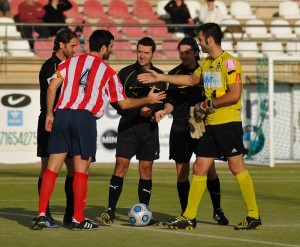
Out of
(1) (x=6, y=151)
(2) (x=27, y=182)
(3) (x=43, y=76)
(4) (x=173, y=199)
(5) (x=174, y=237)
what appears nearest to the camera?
(5) (x=174, y=237)

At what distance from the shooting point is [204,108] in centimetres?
1080

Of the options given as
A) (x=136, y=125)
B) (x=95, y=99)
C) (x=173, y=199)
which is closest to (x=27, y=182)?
(x=173, y=199)

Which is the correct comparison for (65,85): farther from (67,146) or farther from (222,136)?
(222,136)

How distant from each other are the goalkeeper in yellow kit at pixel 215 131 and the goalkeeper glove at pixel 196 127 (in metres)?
0.04

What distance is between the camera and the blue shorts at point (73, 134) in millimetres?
10617

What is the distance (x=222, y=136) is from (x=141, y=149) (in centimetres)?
142

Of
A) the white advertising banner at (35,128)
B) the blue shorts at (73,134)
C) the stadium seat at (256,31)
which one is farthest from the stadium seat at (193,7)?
the blue shorts at (73,134)

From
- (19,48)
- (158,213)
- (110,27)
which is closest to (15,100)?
(19,48)

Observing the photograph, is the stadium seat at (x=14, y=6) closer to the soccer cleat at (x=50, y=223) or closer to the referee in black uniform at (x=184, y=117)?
the referee in black uniform at (x=184, y=117)

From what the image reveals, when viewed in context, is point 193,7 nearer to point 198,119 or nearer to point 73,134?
point 198,119

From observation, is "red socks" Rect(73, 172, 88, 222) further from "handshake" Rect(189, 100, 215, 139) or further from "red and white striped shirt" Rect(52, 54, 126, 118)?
"handshake" Rect(189, 100, 215, 139)

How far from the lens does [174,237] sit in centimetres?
1027

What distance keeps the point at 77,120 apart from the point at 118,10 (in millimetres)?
16866

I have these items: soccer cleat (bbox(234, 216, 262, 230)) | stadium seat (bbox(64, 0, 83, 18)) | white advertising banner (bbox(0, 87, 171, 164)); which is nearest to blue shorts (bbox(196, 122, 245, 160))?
soccer cleat (bbox(234, 216, 262, 230))
